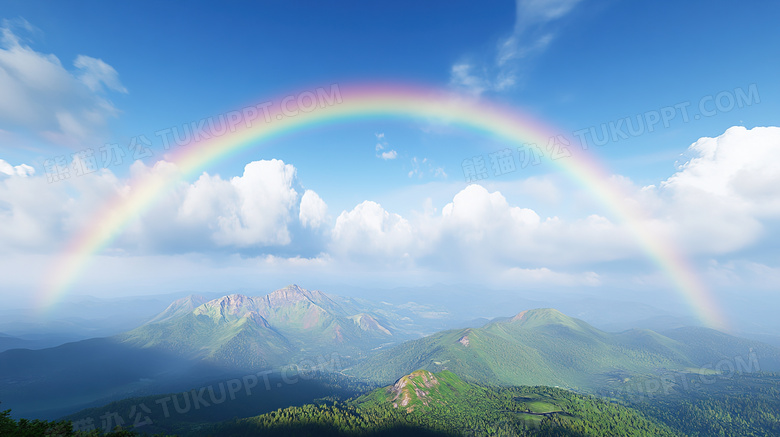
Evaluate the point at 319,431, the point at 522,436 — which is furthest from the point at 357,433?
the point at 522,436

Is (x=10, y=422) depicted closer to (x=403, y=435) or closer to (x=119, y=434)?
(x=119, y=434)

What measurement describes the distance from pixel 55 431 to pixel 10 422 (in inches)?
480

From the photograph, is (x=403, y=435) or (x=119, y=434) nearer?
(x=119, y=434)

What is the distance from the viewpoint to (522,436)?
646 feet

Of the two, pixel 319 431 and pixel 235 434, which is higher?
pixel 235 434

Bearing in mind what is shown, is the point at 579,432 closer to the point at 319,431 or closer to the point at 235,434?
the point at 319,431

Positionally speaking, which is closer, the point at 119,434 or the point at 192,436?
the point at 119,434

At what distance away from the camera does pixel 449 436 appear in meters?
198

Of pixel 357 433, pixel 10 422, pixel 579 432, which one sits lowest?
pixel 579 432

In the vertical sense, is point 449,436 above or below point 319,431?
below

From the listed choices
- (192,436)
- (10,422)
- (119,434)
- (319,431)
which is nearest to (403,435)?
(319,431)

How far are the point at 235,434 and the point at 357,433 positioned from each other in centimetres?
7794

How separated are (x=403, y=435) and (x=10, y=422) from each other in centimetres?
18856

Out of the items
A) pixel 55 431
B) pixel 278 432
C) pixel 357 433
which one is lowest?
pixel 357 433
